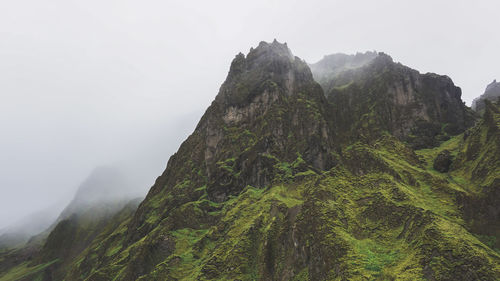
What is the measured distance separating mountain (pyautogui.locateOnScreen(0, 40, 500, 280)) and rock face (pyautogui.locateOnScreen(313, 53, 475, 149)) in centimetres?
49

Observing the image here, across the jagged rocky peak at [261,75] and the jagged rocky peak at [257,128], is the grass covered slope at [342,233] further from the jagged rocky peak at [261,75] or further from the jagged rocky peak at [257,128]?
the jagged rocky peak at [261,75]

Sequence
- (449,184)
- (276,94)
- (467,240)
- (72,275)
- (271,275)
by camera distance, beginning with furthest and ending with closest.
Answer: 1. (72,275)
2. (276,94)
3. (449,184)
4. (271,275)
5. (467,240)

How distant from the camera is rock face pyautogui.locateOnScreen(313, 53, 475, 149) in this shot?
308 ft

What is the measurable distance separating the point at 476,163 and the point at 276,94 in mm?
62394

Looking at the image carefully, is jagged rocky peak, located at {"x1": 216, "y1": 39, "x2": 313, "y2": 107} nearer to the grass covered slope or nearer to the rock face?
the rock face

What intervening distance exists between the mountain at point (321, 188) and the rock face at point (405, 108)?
0.49m

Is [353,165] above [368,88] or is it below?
below

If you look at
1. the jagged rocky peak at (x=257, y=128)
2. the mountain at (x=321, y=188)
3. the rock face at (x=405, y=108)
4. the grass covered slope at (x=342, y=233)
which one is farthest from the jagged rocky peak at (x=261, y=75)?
the grass covered slope at (x=342, y=233)

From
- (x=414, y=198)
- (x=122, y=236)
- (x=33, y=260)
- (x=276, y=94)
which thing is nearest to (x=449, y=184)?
(x=414, y=198)

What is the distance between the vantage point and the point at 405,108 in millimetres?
100688

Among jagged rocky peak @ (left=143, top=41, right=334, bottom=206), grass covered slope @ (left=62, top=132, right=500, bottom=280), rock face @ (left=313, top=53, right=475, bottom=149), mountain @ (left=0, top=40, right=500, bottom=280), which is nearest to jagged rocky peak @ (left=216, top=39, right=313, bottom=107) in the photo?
jagged rocky peak @ (left=143, top=41, right=334, bottom=206)

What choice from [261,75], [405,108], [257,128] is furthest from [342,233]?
[261,75]

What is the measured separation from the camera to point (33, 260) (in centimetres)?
17425

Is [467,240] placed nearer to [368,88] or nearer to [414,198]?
[414,198]
